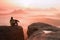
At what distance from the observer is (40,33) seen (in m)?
1.98

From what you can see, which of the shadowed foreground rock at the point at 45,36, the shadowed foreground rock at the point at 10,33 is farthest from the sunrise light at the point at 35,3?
the shadowed foreground rock at the point at 45,36

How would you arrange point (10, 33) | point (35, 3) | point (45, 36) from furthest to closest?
1. point (35, 3)
2. point (10, 33)
3. point (45, 36)

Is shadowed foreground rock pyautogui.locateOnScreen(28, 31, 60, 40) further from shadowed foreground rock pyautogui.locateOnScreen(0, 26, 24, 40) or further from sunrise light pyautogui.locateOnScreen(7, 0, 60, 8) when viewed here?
sunrise light pyautogui.locateOnScreen(7, 0, 60, 8)

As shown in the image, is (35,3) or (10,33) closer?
(10,33)

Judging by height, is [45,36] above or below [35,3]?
below

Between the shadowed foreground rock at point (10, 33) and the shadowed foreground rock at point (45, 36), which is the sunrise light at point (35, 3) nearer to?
the shadowed foreground rock at point (10, 33)

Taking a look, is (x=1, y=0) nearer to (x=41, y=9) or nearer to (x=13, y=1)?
(x=13, y=1)

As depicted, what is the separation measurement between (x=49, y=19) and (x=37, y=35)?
68 cm

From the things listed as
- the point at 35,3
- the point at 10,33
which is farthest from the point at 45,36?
the point at 35,3

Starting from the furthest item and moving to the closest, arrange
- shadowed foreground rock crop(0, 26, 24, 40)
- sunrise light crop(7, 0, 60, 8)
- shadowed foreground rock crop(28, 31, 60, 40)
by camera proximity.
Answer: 1. sunrise light crop(7, 0, 60, 8)
2. shadowed foreground rock crop(0, 26, 24, 40)
3. shadowed foreground rock crop(28, 31, 60, 40)

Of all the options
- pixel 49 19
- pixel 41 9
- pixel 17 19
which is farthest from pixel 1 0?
pixel 49 19

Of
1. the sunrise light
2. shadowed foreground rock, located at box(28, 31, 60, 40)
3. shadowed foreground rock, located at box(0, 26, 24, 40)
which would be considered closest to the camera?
shadowed foreground rock, located at box(28, 31, 60, 40)

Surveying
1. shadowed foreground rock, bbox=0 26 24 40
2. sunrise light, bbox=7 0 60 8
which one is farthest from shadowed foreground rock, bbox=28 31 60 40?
sunrise light, bbox=7 0 60 8

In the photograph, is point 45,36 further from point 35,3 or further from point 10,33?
point 35,3
